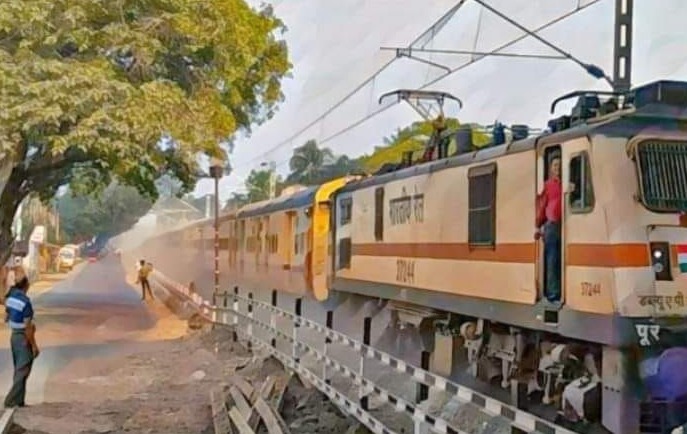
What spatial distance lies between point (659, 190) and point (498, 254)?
2.55 m

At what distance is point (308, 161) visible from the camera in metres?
59.6

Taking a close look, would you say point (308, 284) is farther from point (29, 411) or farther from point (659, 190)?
point (659, 190)

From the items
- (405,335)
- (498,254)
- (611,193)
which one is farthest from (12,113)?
(611,193)

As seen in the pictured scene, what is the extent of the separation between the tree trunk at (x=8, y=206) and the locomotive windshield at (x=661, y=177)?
20.9m

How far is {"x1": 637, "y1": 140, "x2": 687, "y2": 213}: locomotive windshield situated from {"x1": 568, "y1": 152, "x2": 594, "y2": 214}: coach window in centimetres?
45

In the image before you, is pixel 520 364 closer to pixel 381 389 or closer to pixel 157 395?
pixel 381 389

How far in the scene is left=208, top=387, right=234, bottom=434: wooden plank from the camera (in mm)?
11453

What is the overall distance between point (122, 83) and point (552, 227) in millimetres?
15911

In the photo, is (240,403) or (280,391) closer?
(240,403)

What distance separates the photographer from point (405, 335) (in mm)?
16422

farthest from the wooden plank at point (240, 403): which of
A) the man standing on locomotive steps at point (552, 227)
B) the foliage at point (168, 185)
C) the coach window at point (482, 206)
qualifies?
the foliage at point (168, 185)

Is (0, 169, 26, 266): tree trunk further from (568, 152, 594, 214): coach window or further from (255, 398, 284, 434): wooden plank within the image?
(568, 152, 594, 214): coach window

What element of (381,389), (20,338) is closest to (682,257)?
(381,389)

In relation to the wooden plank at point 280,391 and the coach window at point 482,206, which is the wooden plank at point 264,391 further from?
the coach window at point 482,206
